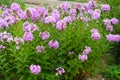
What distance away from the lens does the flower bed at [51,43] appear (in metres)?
4.08

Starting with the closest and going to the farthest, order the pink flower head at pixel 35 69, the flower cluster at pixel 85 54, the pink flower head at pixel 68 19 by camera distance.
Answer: the pink flower head at pixel 35 69, the flower cluster at pixel 85 54, the pink flower head at pixel 68 19

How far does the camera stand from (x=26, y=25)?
4.12 meters

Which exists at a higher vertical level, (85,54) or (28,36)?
(28,36)

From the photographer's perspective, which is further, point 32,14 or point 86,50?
point 32,14

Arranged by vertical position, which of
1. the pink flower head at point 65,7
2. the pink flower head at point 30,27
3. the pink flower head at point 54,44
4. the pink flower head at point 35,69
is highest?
the pink flower head at point 65,7

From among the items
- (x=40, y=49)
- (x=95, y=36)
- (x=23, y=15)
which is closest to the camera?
(x=40, y=49)

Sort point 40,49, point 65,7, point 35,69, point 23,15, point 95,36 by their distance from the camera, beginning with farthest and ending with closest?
point 65,7, point 23,15, point 95,36, point 40,49, point 35,69

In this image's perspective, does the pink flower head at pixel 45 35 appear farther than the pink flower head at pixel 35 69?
Yes

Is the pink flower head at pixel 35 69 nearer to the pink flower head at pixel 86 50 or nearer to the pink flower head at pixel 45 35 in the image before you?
the pink flower head at pixel 45 35

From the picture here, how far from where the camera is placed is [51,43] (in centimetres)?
410

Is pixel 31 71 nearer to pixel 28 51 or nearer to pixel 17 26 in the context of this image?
pixel 28 51

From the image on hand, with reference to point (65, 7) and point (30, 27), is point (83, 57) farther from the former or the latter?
point (65, 7)

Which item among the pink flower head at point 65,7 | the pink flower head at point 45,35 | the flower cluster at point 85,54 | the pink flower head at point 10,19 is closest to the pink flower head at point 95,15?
the pink flower head at point 65,7

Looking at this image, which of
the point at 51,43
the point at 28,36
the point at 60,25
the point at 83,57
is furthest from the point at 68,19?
the point at 28,36
